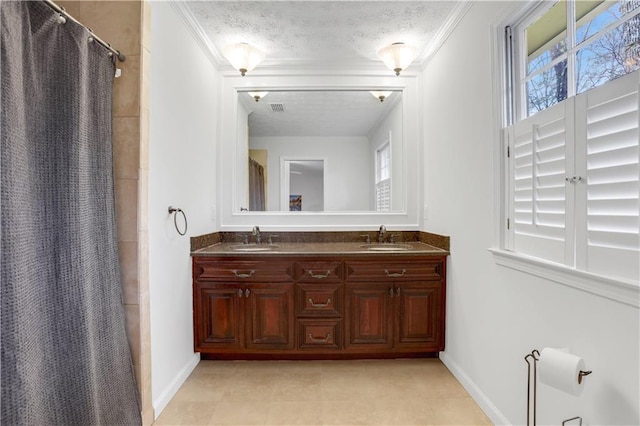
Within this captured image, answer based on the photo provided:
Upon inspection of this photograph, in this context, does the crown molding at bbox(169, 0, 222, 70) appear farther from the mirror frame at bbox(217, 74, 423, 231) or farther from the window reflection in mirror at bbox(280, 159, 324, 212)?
the window reflection in mirror at bbox(280, 159, 324, 212)

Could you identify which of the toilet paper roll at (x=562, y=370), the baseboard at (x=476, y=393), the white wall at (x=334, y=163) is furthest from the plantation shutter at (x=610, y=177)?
the white wall at (x=334, y=163)

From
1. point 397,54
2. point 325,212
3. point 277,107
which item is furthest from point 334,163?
point 397,54

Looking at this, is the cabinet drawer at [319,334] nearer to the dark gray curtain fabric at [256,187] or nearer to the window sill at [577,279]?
the dark gray curtain fabric at [256,187]

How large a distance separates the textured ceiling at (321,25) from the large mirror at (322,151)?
41cm

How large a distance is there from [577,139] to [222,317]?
231cm

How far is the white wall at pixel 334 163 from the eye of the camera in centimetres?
290

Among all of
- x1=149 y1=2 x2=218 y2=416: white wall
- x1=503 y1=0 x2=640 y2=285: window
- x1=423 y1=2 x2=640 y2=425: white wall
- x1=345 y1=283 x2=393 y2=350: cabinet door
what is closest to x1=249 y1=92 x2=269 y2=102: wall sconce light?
x1=149 y1=2 x2=218 y2=416: white wall

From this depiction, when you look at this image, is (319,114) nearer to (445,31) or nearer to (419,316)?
(445,31)

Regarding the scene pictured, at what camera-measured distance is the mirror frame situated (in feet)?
9.41

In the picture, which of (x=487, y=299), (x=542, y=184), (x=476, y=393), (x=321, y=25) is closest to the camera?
(x=542, y=184)

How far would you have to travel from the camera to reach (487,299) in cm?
183

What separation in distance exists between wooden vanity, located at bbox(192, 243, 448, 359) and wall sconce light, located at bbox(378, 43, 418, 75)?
4.88ft

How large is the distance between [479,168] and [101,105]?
2.00m

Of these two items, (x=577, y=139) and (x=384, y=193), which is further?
(x=384, y=193)
